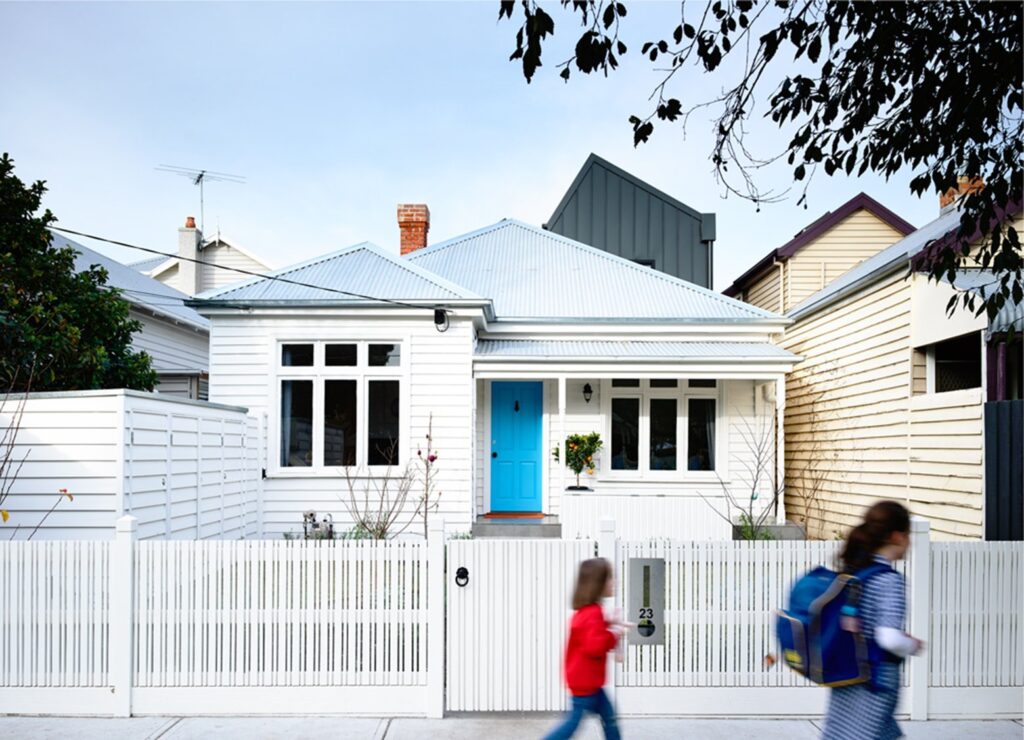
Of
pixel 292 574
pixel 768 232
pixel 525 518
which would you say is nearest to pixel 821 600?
pixel 292 574

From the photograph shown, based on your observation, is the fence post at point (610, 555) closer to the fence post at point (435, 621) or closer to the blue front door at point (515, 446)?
the fence post at point (435, 621)

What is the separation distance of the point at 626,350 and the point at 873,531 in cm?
1042

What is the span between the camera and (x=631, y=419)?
47.6 feet

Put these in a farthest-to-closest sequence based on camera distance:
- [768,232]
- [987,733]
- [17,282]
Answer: [768,232]
[17,282]
[987,733]

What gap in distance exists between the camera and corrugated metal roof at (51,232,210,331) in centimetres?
1769

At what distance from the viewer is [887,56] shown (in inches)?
233

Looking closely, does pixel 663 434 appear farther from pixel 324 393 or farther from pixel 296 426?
pixel 296 426

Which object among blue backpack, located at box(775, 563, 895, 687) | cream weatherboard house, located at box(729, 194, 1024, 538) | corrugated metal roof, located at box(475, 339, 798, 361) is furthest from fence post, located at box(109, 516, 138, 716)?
corrugated metal roof, located at box(475, 339, 798, 361)

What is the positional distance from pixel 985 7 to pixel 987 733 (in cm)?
489

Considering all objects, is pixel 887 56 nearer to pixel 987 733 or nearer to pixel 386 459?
pixel 987 733

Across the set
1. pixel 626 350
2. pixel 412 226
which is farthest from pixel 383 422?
pixel 412 226

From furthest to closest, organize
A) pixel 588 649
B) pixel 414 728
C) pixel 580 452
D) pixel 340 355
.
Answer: pixel 580 452
pixel 340 355
pixel 414 728
pixel 588 649

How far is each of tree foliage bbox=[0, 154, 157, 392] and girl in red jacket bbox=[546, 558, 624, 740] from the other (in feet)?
24.9

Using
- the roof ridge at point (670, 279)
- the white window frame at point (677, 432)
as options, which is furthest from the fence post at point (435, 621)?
the roof ridge at point (670, 279)
